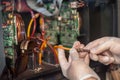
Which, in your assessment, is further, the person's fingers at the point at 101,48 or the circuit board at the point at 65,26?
the circuit board at the point at 65,26

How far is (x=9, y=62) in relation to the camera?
0.97 metres

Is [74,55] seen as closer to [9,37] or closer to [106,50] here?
[106,50]

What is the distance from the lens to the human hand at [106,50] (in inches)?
24.3

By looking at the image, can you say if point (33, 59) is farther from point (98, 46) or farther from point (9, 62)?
point (98, 46)

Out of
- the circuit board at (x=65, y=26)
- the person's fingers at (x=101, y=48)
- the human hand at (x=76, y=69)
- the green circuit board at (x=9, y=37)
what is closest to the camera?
the human hand at (x=76, y=69)

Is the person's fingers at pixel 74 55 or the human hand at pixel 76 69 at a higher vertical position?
the person's fingers at pixel 74 55

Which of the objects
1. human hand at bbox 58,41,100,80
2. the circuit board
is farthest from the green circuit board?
human hand at bbox 58,41,100,80

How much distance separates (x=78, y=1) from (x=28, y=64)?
0.40 metres

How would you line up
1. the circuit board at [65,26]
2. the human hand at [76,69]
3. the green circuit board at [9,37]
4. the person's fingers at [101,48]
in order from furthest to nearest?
the circuit board at [65,26], the green circuit board at [9,37], the person's fingers at [101,48], the human hand at [76,69]

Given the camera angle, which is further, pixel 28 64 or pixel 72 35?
pixel 72 35

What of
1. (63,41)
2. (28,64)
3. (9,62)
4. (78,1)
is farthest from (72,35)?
(9,62)

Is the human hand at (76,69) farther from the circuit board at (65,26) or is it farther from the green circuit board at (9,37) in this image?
the circuit board at (65,26)

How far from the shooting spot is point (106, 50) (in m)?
0.64

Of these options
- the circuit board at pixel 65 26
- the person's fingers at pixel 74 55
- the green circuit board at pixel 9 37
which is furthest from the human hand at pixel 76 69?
the circuit board at pixel 65 26
